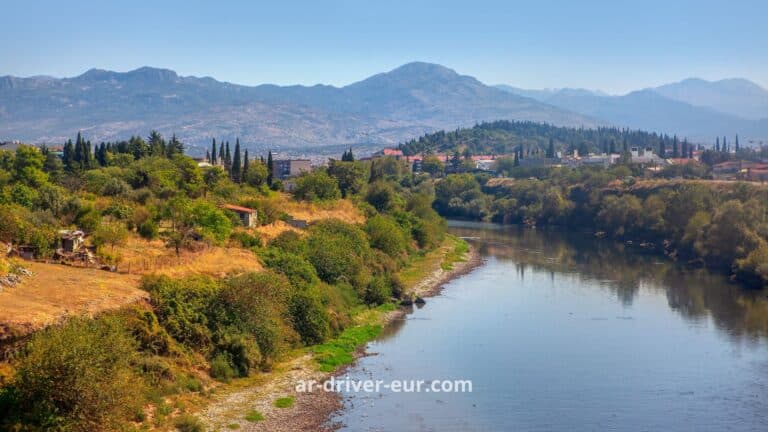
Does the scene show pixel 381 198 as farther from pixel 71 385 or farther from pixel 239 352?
pixel 71 385

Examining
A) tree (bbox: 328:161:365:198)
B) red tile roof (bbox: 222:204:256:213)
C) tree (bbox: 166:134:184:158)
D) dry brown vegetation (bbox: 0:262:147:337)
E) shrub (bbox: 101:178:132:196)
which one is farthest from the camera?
tree (bbox: 328:161:365:198)

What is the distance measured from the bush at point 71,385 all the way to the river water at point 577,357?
21.7ft

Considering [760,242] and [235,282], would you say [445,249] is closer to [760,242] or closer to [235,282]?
[760,242]

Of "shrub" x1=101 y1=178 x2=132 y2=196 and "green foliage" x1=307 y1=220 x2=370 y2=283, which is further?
"shrub" x1=101 y1=178 x2=132 y2=196

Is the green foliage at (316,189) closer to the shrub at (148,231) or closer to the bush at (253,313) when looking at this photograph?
the shrub at (148,231)

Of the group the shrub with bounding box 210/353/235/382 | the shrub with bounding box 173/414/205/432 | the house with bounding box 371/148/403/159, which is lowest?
the shrub with bounding box 173/414/205/432

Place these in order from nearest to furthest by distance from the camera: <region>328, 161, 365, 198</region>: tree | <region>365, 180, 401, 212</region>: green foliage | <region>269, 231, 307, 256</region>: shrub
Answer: <region>269, 231, 307, 256</region>: shrub
<region>365, 180, 401, 212</region>: green foliage
<region>328, 161, 365, 198</region>: tree

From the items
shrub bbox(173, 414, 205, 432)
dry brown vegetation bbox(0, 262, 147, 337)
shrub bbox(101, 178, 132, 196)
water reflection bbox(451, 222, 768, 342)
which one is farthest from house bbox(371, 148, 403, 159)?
shrub bbox(173, 414, 205, 432)

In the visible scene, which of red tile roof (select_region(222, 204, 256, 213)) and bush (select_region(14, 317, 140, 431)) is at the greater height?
red tile roof (select_region(222, 204, 256, 213))

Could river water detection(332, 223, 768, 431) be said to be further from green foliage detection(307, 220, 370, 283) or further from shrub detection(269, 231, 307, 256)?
shrub detection(269, 231, 307, 256)

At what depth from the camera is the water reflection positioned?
1544 inches

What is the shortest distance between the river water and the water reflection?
0.16 m

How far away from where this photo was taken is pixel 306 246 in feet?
130

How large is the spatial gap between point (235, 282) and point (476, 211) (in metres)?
71.4
